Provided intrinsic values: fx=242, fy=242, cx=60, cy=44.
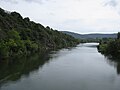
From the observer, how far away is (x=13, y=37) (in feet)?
219

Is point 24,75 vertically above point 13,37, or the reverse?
point 13,37

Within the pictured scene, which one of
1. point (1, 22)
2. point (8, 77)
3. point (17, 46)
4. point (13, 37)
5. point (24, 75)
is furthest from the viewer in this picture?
point (1, 22)

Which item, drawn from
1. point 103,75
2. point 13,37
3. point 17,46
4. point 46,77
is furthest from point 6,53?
point 103,75

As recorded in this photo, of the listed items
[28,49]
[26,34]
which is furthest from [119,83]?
[26,34]

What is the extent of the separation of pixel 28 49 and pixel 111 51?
23.1 metres

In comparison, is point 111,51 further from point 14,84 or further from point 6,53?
point 14,84

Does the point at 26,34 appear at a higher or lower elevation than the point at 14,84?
higher

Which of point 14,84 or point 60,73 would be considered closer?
point 14,84

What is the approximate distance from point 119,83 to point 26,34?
56.7 metres

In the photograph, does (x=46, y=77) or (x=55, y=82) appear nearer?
(x=55, y=82)

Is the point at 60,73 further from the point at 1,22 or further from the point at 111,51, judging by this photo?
the point at 1,22

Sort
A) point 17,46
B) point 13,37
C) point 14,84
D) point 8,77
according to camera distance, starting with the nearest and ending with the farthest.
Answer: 1. point 14,84
2. point 8,77
3. point 17,46
4. point 13,37

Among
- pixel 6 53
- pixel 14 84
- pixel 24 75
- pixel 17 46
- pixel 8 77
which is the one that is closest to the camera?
pixel 14 84

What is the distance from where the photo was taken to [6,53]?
167 ft
